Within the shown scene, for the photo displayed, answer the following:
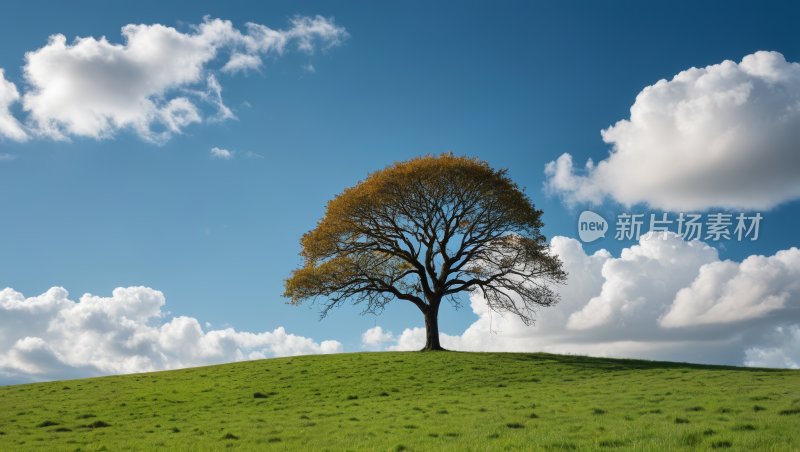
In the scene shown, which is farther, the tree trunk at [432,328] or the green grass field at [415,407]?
the tree trunk at [432,328]

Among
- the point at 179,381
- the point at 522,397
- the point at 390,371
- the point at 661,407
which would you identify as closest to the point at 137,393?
the point at 179,381

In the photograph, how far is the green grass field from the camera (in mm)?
11273

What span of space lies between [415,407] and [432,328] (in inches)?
674

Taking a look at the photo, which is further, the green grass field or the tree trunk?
the tree trunk

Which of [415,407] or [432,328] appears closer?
[415,407]

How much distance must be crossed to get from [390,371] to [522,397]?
1029 centimetres

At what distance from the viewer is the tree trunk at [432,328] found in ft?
114

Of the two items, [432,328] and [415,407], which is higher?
[432,328]

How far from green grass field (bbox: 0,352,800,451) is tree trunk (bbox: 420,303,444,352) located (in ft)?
8.12

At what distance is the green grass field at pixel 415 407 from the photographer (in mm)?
11273

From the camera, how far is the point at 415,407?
17984mm

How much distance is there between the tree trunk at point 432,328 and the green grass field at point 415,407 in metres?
2.47

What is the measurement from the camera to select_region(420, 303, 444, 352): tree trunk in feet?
114

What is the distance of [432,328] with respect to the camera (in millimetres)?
35000
